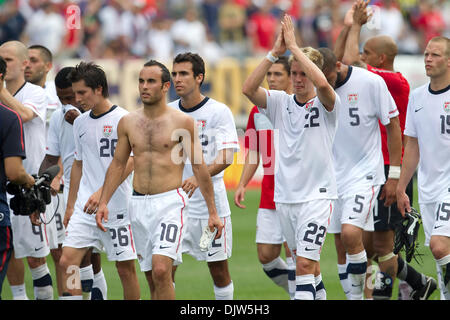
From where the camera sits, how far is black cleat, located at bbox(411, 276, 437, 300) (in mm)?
10898

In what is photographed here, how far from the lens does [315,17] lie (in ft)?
81.0

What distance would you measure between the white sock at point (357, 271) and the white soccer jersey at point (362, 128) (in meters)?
0.73

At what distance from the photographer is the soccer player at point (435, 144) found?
28.9 ft

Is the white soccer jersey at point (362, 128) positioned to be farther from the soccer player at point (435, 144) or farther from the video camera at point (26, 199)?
the video camera at point (26, 199)

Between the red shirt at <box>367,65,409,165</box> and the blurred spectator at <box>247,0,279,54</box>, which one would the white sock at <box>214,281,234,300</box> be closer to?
the red shirt at <box>367,65,409,165</box>

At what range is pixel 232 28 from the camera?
25.0 meters

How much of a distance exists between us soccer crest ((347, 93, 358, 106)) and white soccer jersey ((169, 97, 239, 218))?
4.64ft

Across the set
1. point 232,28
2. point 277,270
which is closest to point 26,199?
point 277,270

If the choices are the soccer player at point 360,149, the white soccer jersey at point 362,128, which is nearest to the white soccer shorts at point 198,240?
the soccer player at point 360,149

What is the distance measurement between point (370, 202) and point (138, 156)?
2.82 m

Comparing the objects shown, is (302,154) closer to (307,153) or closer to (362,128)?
(307,153)

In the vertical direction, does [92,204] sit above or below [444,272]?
above

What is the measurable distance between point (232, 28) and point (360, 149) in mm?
15343

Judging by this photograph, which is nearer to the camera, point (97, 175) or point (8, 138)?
point (8, 138)
